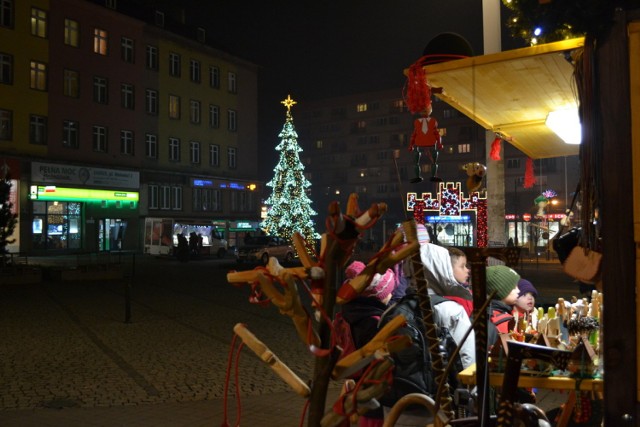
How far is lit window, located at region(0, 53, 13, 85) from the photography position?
38250 millimetres

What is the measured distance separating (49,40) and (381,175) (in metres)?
65.0

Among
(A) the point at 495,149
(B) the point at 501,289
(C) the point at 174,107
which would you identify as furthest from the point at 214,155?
(B) the point at 501,289

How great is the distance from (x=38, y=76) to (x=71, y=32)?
14.1 ft

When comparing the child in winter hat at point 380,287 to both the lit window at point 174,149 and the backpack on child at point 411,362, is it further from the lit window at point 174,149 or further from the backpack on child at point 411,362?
the lit window at point 174,149

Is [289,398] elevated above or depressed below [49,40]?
below

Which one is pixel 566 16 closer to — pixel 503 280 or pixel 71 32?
pixel 503 280

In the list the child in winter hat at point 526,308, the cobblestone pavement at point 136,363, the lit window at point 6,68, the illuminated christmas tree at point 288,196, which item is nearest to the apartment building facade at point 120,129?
the lit window at point 6,68

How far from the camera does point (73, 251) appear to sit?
42312 millimetres

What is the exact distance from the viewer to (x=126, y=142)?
46.3m

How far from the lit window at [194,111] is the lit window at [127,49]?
656cm

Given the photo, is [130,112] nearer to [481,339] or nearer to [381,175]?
[481,339]

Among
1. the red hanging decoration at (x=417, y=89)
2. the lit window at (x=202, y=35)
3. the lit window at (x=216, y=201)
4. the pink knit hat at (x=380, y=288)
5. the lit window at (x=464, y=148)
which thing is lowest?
the pink knit hat at (x=380, y=288)

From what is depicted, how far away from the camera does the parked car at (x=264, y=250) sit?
37750mm

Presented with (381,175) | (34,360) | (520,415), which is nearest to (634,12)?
(520,415)
